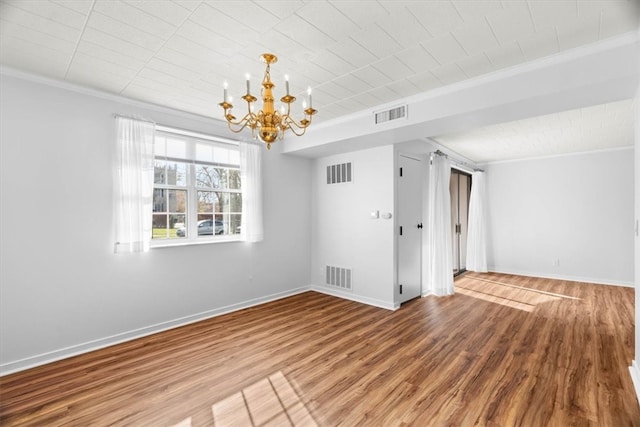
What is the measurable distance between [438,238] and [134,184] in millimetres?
4600

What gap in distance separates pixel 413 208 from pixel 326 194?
1.52 metres

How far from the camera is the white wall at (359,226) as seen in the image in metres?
4.37

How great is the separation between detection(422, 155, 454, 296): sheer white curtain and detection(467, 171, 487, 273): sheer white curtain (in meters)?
2.17

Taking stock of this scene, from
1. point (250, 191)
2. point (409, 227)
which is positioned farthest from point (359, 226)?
point (250, 191)

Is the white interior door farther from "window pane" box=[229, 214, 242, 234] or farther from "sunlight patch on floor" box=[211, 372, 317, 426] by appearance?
"sunlight patch on floor" box=[211, 372, 317, 426]

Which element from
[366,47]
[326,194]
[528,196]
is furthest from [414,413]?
[528,196]

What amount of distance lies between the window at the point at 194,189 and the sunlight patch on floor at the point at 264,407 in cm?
223

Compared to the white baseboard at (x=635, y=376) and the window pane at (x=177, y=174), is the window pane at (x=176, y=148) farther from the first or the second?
the white baseboard at (x=635, y=376)

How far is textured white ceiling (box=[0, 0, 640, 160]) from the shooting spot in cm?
188

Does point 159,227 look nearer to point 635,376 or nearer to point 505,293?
point 635,376

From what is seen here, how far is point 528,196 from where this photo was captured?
6590 millimetres

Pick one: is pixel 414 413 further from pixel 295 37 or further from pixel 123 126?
pixel 123 126

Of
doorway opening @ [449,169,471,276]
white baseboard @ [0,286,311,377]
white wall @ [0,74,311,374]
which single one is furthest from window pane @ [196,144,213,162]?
doorway opening @ [449,169,471,276]

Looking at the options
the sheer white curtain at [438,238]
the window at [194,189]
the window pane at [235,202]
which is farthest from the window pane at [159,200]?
the sheer white curtain at [438,238]
